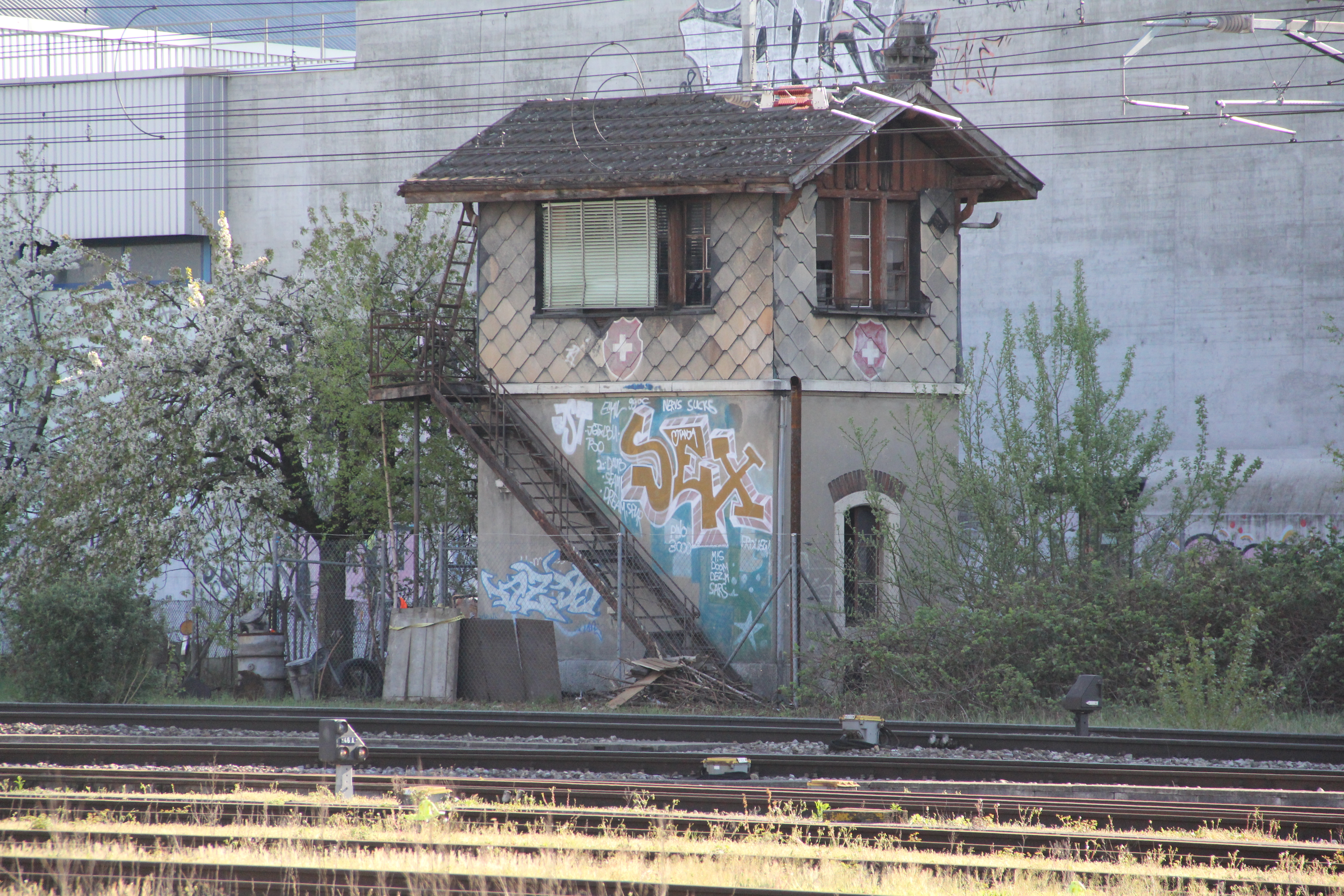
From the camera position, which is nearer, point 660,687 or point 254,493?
point 660,687

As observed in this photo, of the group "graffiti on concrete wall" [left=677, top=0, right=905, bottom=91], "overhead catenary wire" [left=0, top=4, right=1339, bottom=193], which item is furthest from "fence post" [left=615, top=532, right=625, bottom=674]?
"overhead catenary wire" [left=0, top=4, right=1339, bottom=193]

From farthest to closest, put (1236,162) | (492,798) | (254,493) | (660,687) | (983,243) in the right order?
(983,243)
(1236,162)
(254,493)
(660,687)
(492,798)

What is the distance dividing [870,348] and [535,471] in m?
5.80

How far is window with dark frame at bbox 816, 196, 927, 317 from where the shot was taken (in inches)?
863

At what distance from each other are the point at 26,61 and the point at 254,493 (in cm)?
2929

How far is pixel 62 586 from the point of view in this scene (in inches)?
805

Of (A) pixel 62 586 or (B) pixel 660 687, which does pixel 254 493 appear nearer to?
(A) pixel 62 586

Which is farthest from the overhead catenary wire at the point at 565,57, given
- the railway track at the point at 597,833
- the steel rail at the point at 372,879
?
the steel rail at the point at 372,879

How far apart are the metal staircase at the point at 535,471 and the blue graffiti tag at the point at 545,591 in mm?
549

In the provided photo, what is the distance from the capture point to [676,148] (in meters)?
22.1

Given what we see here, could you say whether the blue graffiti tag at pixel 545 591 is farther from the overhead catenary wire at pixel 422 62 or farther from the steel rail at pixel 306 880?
the overhead catenary wire at pixel 422 62

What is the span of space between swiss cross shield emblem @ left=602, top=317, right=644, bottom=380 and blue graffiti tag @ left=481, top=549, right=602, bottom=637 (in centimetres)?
310

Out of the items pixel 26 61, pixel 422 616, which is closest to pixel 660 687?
pixel 422 616

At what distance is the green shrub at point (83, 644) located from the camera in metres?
19.9
